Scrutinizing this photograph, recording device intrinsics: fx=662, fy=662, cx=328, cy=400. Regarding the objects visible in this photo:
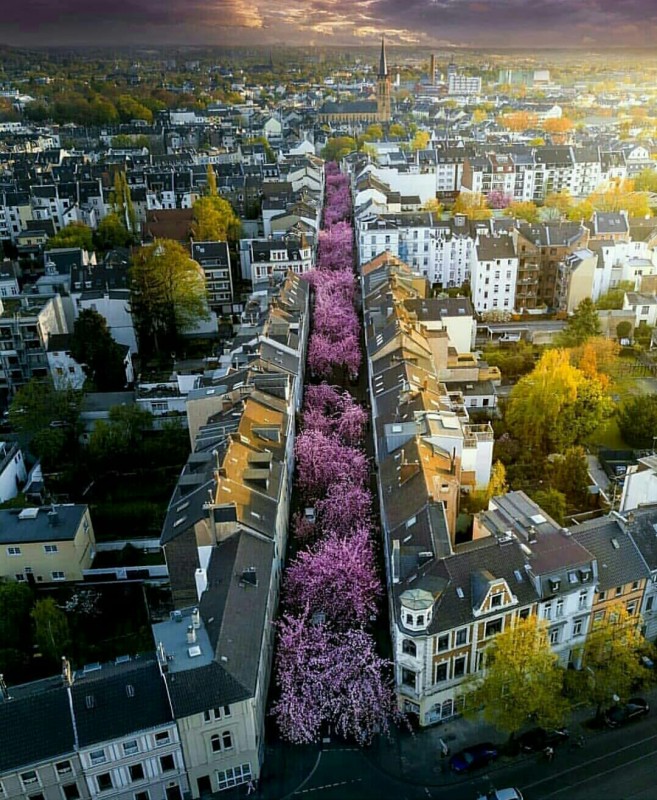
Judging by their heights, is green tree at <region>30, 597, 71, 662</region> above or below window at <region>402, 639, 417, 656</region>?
below

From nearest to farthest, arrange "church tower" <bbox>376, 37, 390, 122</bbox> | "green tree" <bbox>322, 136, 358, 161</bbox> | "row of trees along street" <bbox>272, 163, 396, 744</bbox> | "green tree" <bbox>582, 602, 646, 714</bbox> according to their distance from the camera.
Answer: "green tree" <bbox>582, 602, 646, 714</bbox>, "row of trees along street" <bbox>272, 163, 396, 744</bbox>, "green tree" <bbox>322, 136, 358, 161</bbox>, "church tower" <bbox>376, 37, 390, 122</bbox>

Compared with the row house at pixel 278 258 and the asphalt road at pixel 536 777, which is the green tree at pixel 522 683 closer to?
the asphalt road at pixel 536 777

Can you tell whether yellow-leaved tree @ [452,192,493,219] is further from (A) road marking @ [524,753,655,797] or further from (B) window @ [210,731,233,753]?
(B) window @ [210,731,233,753]

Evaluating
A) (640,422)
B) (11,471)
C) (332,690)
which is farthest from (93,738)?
(640,422)

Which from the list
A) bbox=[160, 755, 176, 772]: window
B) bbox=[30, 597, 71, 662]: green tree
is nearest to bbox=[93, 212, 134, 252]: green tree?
bbox=[30, 597, 71, 662]: green tree

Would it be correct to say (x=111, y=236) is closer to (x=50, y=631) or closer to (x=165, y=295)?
(x=165, y=295)
